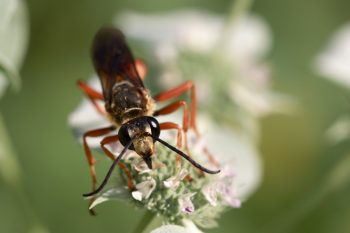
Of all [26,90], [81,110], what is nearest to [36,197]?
[26,90]

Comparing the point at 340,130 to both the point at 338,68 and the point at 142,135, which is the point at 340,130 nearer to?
the point at 338,68

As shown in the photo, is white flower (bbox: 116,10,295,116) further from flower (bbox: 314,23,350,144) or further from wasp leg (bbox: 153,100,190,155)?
wasp leg (bbox: 153,100,190,155)

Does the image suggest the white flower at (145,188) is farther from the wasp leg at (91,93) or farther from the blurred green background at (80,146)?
the blurred green background at (80,146)

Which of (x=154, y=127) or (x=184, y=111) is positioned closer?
(x=154, y=127)

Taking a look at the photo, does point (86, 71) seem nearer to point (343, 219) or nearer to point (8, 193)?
point (8, 193)

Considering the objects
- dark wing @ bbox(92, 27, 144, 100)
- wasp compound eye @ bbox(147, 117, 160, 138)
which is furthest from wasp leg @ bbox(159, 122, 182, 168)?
dark wing @ bbox(92, 27, 144, 100)

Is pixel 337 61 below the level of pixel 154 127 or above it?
above

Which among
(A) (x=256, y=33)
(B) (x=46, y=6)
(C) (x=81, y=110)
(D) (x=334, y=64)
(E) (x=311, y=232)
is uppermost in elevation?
(B) (x=46, y=6)

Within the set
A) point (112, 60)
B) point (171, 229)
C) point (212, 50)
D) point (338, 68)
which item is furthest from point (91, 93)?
point (338, 68)
